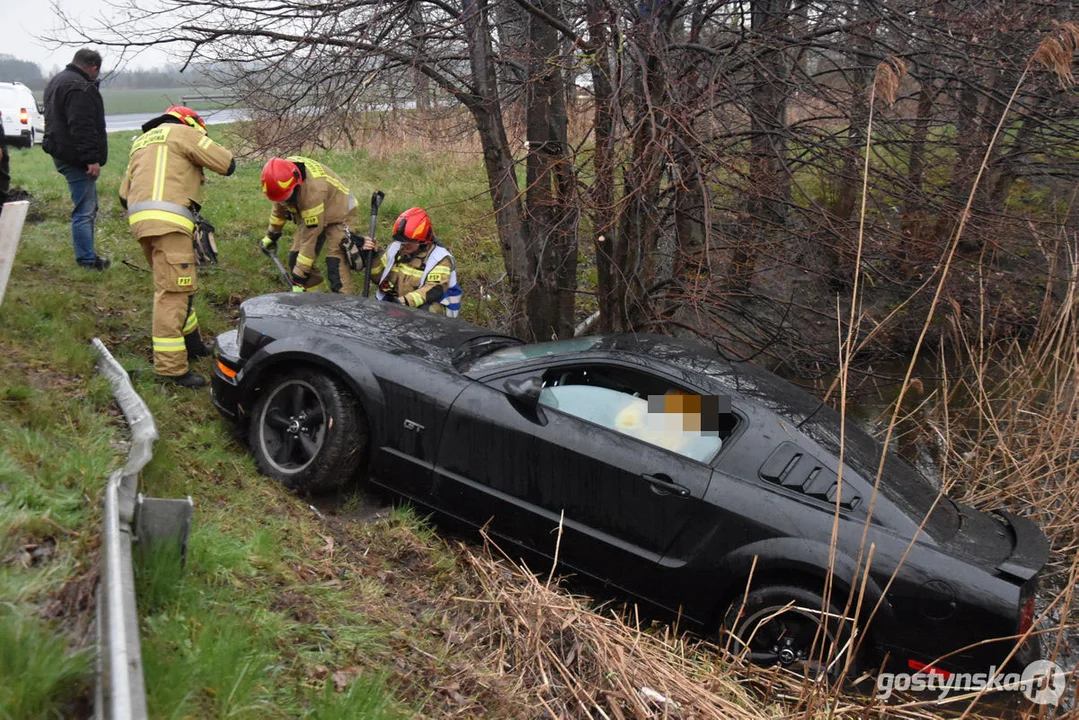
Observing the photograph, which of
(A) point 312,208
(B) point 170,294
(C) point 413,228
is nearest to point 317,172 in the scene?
(A) point 312,208

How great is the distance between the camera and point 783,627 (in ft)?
12.8

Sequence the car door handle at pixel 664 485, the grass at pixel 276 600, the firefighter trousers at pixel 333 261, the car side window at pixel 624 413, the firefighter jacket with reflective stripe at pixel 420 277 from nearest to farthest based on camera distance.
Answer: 1. the grass at pixel 276 600
2. the car door handle at pixel 664 485
3. the car side window at pixel 624 413
4. the firefighter jacket with reflective stripe at pixel 420 277
5. the firefighter trousers at pixel 333 261

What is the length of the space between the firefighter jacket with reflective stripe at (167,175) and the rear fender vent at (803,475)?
13.5ft

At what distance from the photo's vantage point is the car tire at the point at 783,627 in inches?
150

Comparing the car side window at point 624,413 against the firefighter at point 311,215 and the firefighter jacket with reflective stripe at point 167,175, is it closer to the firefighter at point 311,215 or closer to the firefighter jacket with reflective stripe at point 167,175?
the firefighter jacket with reflective stripe at point 167,175

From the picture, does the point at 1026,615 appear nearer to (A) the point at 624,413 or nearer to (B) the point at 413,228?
(A) the point at 624,413

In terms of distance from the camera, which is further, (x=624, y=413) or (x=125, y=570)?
(x=624, y=413)

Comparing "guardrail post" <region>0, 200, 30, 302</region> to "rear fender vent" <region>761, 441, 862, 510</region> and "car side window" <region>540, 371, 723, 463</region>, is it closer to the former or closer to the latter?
"car side window" <region>540, 371, 723, 463</region>

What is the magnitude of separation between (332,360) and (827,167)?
3.83 metres

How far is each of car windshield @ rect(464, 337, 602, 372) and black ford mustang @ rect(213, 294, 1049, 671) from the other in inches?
0.8

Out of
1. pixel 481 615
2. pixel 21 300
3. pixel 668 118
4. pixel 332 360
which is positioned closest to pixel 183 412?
pixel 332 360

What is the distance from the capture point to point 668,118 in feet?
16.7

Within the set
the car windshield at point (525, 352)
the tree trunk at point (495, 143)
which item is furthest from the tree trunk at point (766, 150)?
the tree trunk at point (495, 143)

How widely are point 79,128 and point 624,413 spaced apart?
18.3 feet
